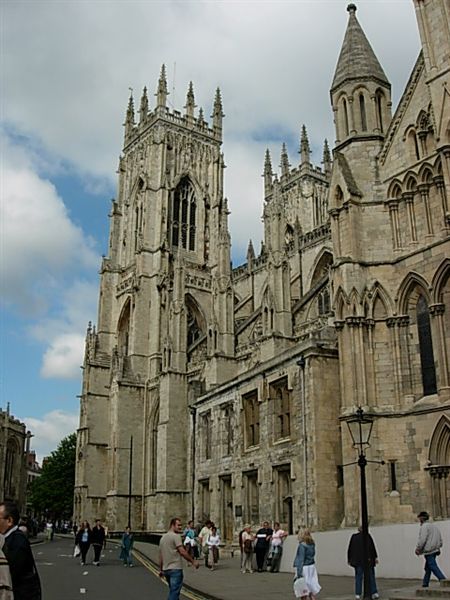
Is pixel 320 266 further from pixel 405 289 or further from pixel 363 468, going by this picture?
pixel 363 468

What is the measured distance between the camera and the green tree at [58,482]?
71438mm

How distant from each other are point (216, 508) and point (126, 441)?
24.8m

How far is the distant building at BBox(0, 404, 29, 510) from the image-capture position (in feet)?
198

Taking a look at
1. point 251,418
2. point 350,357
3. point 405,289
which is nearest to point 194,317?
point 251,418

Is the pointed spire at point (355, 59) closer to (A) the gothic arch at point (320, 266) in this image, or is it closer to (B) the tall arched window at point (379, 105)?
(B) the tall arched window at point (379, 105)

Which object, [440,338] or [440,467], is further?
[440,338]

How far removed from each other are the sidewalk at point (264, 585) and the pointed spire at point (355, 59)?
15215 mm

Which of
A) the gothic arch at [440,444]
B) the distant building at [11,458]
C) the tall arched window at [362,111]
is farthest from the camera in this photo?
the distant building at [11,458]

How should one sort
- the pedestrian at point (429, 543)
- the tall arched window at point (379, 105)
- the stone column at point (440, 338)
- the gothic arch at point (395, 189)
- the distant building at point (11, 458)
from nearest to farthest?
the pedestrian at point (429, 543)
the stone column at point (440, 338)
the gothic arch at point (395, 189)
the tall arched window at point (379, 105)
the distant building at point (11, 458)

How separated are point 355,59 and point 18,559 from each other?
69.2 feet

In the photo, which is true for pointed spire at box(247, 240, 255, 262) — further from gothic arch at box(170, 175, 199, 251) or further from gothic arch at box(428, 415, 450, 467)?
gothic arch at box(428, 415, 450, 467)

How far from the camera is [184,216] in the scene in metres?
61.9

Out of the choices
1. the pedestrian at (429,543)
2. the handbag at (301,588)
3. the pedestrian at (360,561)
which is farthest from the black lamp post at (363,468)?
the handbag at (301,588)

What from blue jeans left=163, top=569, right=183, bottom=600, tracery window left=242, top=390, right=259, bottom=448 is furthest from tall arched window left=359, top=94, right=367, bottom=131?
blue jeans left=163, top=569, right=183, bottom=600
